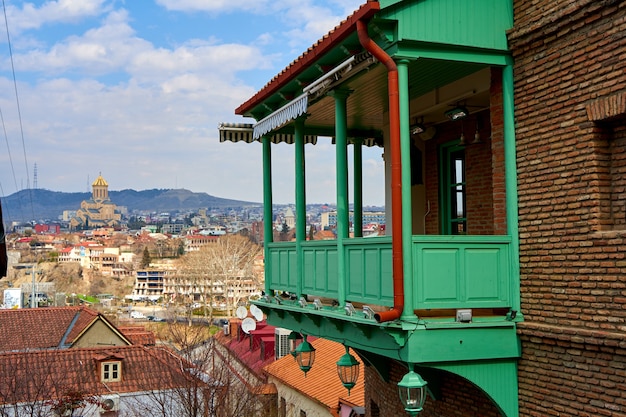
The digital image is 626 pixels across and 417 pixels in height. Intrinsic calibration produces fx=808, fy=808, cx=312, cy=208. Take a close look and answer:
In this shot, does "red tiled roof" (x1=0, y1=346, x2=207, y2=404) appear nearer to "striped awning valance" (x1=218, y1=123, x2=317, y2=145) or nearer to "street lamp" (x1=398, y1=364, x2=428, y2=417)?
"striped awning valance" (x1=218, y1=123, x2=317, y2=145)

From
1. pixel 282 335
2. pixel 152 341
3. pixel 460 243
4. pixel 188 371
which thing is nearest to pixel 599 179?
pixel 460 243

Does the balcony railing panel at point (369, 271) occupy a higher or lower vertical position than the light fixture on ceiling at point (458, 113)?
lower

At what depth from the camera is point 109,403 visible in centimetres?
3594

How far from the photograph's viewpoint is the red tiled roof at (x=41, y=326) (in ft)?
159

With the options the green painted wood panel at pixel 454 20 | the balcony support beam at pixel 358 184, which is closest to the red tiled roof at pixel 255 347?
the balcony support beam at pixel 358 184

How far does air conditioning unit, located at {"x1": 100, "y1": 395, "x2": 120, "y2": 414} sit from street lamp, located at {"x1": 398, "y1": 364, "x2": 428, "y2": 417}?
29227 mm

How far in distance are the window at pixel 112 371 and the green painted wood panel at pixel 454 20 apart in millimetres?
32424

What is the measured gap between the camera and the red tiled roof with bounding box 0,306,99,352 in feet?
159

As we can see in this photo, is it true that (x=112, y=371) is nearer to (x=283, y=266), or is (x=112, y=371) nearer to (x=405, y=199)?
(x=283, y=266)

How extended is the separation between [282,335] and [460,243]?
31.7m

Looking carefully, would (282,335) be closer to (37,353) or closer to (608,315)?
(37,353)

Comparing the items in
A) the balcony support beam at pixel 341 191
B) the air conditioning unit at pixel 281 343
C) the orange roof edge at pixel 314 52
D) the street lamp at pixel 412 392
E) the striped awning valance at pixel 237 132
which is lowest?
the air conditioning unit at pixel 281 343

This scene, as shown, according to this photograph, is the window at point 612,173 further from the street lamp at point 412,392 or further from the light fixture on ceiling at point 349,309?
the light fixture on ceiling at point 349,309

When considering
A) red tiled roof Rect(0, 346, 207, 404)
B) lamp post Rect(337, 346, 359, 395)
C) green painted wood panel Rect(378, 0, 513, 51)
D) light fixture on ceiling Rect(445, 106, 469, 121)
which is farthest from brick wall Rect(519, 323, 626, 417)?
red tiled roof Rect(0, 346, 207, 404)
